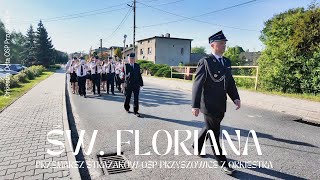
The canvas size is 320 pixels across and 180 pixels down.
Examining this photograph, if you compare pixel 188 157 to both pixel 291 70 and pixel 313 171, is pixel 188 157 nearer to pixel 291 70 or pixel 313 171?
pixel 313 171

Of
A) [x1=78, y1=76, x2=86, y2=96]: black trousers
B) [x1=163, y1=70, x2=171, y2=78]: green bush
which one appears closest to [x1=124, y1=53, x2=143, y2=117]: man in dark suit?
[x1=78, y1=76, x2=86, y2=96]: black trousers

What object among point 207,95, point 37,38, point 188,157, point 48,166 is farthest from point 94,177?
point 37,38

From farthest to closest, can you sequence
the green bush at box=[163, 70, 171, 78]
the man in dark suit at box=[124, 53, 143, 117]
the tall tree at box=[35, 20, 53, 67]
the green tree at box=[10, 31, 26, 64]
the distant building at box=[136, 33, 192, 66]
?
the green tree at box=[10, 31, 26, 64] < the tall tree at box=[35, 20, 53, 67] < the distant building at box=[136, 33, 192, 66] < the green bush at box=[163, 70, 171, 78] < the man in dark suit at box=[124, 53, 143, 117]

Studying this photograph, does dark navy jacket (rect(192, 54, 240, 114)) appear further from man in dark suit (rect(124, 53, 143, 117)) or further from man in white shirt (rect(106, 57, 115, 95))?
man in white shirt (rect(106, 57, 115, 95))

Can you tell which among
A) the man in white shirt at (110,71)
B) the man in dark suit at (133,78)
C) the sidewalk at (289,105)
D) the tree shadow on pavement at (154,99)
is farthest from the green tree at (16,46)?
the sidewalk at (289,105)

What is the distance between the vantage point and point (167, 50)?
5347 centimetres

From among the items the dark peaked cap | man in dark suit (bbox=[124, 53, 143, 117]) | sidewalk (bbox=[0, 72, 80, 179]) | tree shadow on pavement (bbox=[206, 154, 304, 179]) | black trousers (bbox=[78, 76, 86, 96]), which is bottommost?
tree shadow on pavement (bbox=[206, 154, 304, 179])

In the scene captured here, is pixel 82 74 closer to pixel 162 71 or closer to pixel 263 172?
pixel 263 172

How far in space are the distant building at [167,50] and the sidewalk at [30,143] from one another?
144ft

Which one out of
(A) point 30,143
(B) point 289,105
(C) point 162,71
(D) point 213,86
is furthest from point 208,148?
(C) point 162,71

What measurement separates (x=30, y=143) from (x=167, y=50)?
4901cm

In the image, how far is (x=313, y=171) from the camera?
4.27m

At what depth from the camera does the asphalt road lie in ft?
13.9

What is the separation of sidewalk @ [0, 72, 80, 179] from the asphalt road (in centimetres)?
53
